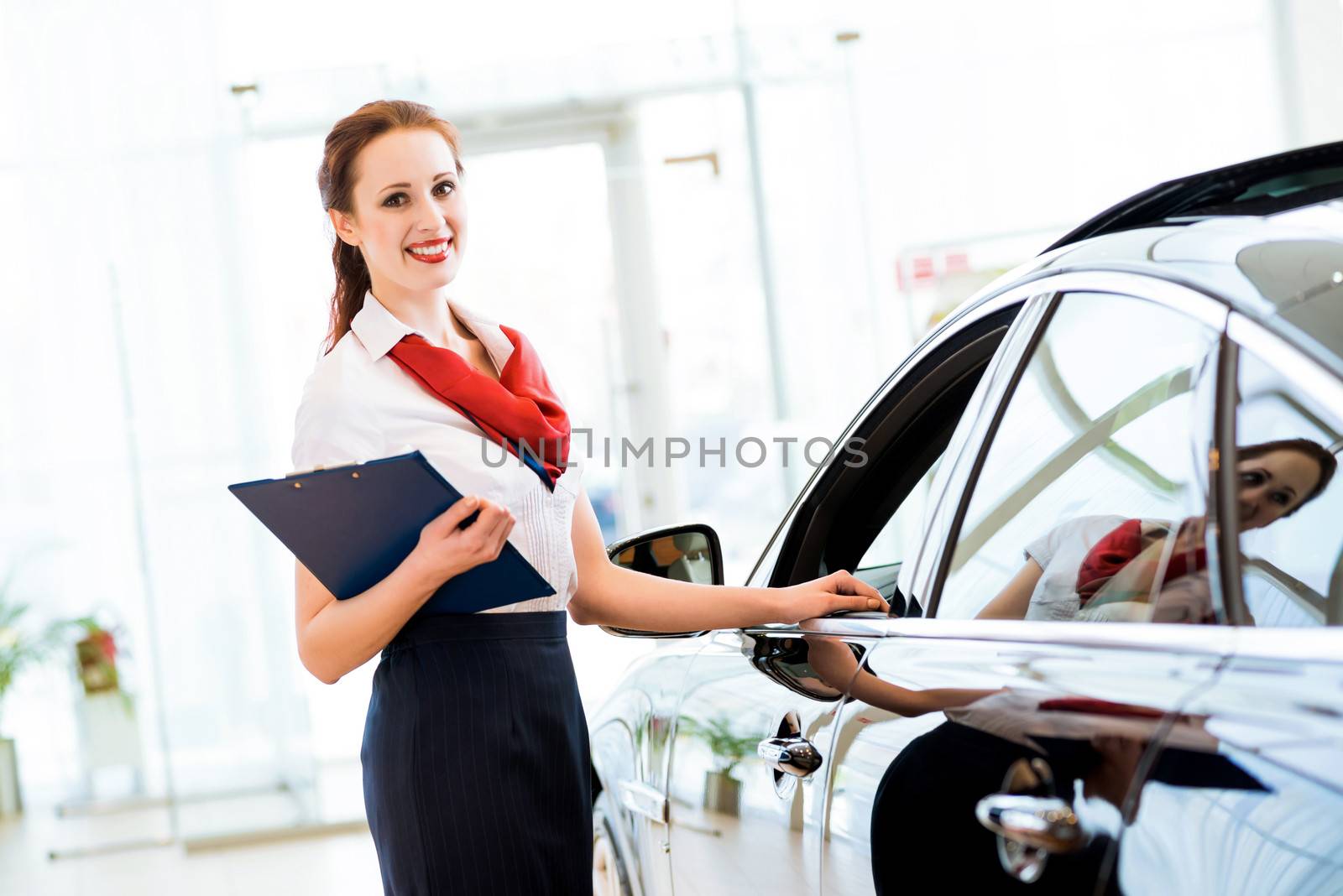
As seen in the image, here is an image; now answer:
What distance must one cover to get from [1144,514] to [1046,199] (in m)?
5.45

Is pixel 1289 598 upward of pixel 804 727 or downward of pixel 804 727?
upward

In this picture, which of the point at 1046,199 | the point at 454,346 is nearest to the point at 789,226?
the point at 1046,199

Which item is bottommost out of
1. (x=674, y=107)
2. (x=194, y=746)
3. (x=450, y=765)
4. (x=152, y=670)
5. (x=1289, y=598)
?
(x=194, y=746)

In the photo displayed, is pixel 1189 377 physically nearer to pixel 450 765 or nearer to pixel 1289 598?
pixel 1289 598

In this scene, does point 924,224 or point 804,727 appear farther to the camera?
point 924,224

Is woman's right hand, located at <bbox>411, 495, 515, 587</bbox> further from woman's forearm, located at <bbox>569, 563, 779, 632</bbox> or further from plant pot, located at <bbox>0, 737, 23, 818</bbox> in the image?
plant pot, located at <bbox>0, 737, 23, 818</bbox>

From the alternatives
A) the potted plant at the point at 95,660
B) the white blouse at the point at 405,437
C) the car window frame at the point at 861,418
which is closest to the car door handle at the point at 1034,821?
the car window frame at the point at 861,418

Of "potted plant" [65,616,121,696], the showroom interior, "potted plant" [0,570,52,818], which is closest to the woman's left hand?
the showroom interior

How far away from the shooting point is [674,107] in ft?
19.3

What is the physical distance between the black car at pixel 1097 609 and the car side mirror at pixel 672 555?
30cm

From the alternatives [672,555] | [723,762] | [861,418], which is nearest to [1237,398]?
[861,418]

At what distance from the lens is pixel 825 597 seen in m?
1.57

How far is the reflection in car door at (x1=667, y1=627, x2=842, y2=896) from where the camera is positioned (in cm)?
133

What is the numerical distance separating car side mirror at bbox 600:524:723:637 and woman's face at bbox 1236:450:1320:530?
1.02 meters
